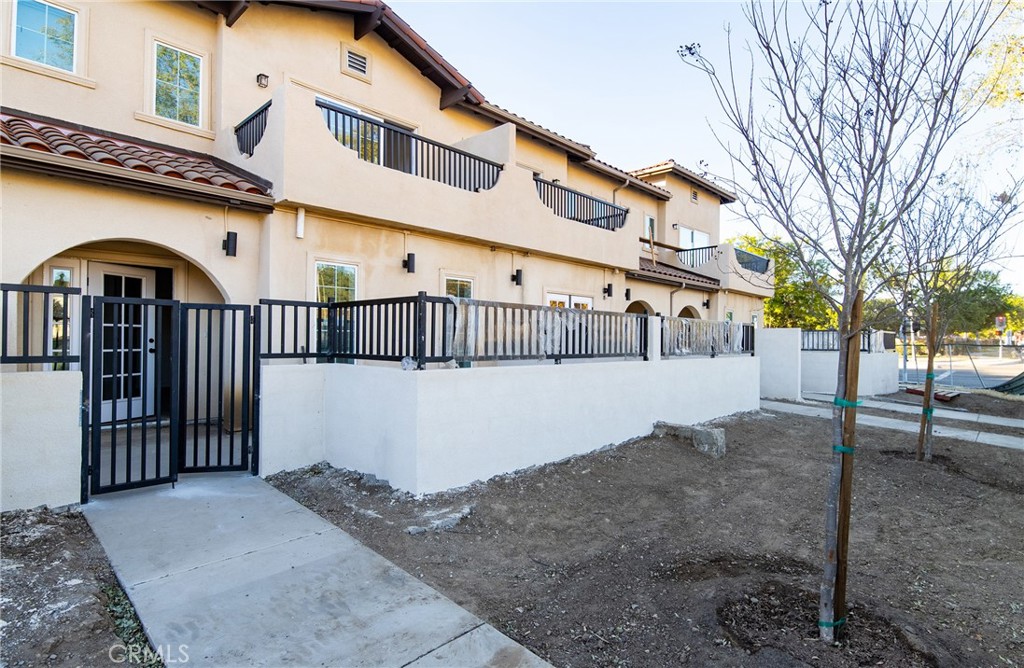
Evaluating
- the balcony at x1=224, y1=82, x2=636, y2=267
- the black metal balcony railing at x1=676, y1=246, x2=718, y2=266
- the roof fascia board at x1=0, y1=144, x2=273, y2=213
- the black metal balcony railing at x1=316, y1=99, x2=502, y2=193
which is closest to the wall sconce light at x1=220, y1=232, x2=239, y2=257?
the roof fascia board at x1=0, y1=144, x2=273, y2=213

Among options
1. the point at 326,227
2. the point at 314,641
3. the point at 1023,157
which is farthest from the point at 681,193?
the point at 314,641

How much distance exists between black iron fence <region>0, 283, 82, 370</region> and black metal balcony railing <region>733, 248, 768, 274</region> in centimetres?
1852

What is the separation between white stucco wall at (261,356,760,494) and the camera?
568cm

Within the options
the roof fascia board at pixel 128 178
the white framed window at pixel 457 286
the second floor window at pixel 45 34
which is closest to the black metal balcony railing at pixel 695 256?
the white framed window at pixel 457 286

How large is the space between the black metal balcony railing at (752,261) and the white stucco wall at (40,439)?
18.7 metres

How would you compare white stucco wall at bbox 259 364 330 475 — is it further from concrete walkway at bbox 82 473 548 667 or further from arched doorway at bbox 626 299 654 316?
arched doorway at bbox 626 299 654 316

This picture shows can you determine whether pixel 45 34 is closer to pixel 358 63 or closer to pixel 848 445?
pixel 358 63

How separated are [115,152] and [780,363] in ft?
53.4

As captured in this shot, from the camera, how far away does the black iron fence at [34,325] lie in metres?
4.59

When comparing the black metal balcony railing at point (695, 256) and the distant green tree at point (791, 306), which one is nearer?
the black metal balcony railing at point (695, 256)

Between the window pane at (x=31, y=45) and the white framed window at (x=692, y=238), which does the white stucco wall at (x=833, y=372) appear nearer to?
the white framed window at (x=692, y=238)

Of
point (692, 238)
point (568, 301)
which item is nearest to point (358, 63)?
point (568, 301)

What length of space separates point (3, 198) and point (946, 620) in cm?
968

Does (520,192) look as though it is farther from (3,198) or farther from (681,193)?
(681,193)
